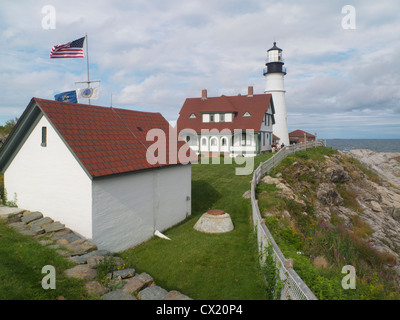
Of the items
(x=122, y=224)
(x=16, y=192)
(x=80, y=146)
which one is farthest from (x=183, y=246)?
(x=16, y=192)

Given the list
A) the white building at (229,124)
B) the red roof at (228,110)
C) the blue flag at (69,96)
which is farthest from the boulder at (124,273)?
the red roof at (228,110)

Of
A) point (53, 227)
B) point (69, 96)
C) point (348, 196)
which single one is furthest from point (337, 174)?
point (53, 227)

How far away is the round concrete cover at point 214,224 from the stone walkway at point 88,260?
219 inches

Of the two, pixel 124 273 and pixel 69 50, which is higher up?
pixel 69 50

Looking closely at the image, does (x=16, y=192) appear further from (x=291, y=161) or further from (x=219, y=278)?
(x=291, y=161)

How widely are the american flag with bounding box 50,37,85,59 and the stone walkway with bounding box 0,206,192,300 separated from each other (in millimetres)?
8066

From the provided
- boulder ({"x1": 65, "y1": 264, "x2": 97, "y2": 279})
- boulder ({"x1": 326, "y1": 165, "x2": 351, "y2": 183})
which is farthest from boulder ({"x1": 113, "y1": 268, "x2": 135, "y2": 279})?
boulder ({"x1": 326, "y1": 165, "x2": 351, "y2": 183})

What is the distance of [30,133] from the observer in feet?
37.3

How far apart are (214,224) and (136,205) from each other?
4.06m

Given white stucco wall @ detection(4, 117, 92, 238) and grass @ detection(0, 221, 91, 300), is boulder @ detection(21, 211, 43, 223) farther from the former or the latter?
grass @ detection(0, 221, 91, 300)

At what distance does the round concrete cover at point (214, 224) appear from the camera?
13.4m

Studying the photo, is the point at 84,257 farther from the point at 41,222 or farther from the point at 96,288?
the point at 41,222

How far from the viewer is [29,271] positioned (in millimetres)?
7117
